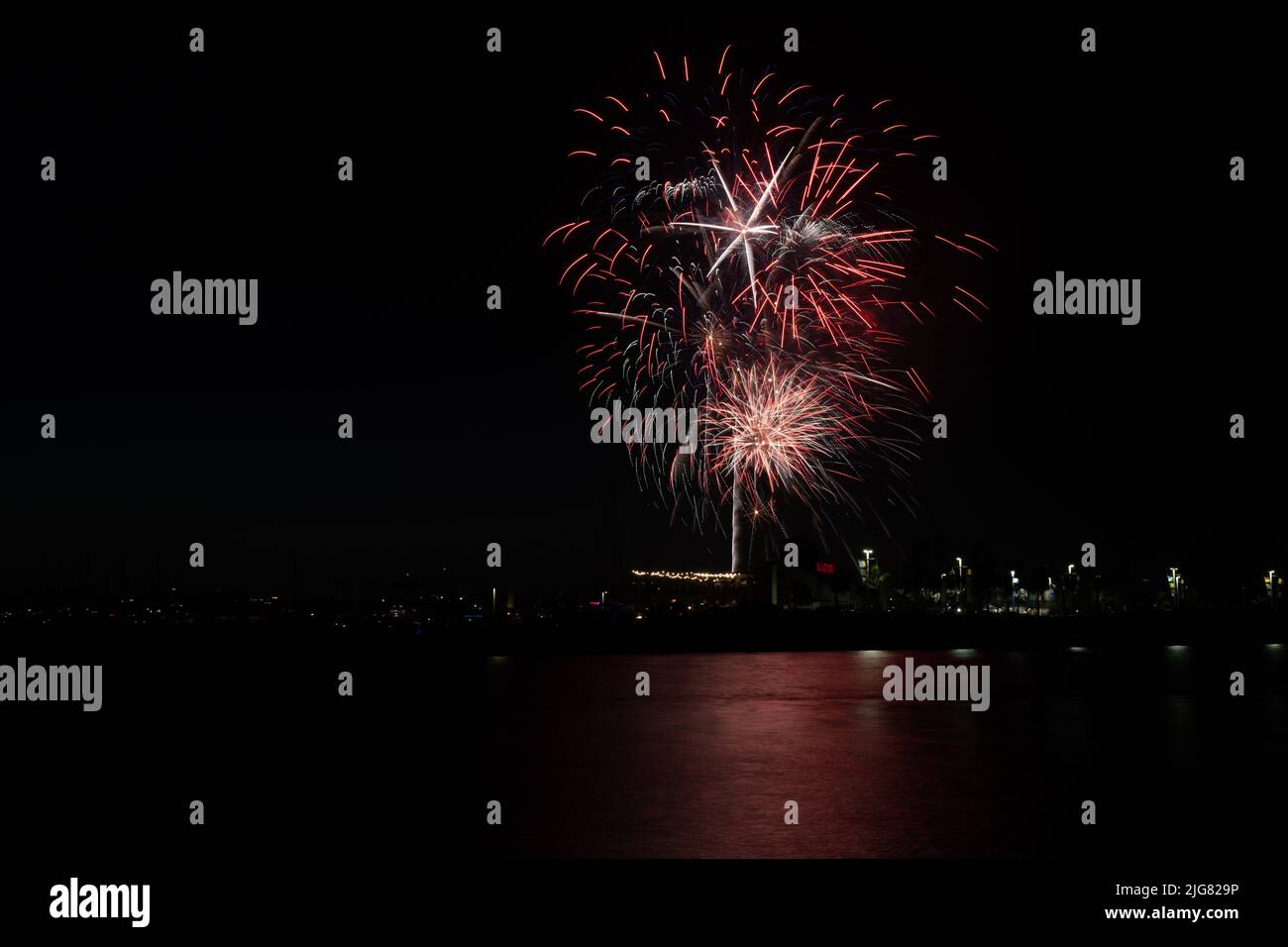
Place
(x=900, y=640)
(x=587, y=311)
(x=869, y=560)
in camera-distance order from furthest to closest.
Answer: (x=869, y=560) → (x=900, y=640) → (x=587, y=311)

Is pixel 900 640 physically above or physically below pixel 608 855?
below

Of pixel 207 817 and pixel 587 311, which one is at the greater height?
pixel 587 311

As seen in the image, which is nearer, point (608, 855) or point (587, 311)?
point (608, 855)

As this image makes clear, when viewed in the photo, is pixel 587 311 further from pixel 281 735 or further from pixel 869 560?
pixel 869 560
